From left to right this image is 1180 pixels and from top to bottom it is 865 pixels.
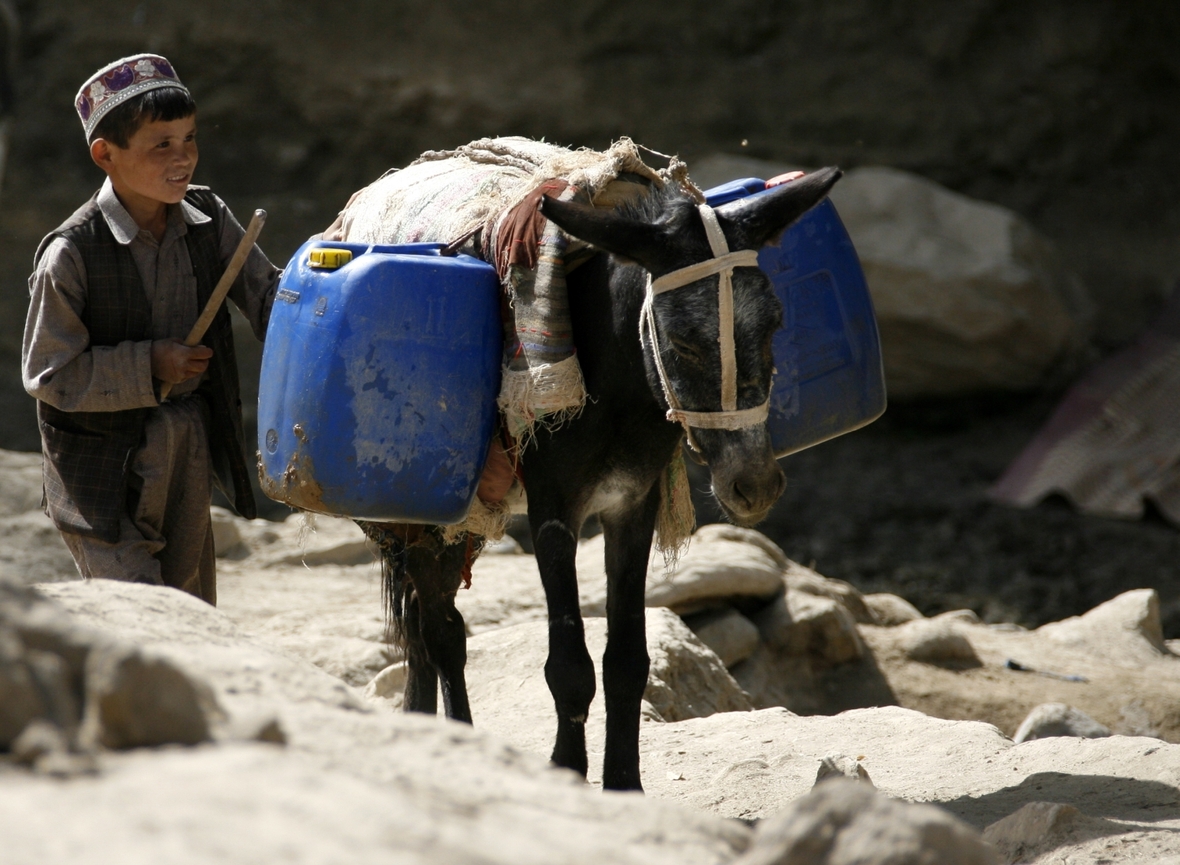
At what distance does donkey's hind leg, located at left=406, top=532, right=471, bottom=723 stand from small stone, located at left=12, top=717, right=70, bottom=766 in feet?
8.10

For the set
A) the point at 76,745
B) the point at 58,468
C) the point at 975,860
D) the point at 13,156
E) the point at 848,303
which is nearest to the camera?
the point at 76,745

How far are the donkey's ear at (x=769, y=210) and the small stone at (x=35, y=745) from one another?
80.1 inches

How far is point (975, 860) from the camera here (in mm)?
1987

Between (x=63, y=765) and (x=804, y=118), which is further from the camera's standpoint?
(x=804, y=118)

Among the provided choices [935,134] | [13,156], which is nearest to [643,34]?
[935,134]

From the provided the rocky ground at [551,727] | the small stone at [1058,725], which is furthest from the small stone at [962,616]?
the small stone at [1058,725]

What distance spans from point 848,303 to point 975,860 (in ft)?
6.92

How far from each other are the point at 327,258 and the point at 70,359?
0.73 meters

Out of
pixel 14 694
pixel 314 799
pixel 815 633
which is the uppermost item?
pixel 14 694

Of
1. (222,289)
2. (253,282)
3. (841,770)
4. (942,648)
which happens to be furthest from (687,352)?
(942,648)

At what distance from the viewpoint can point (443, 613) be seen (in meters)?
4.16

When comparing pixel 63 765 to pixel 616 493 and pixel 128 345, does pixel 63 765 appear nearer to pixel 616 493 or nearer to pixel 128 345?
pixel 128 345

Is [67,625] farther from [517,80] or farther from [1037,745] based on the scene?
[517,80]

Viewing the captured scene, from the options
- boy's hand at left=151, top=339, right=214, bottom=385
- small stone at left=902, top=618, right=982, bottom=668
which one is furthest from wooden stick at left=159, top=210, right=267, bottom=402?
small stone at left=902, top=618, right=982, bottom=668
